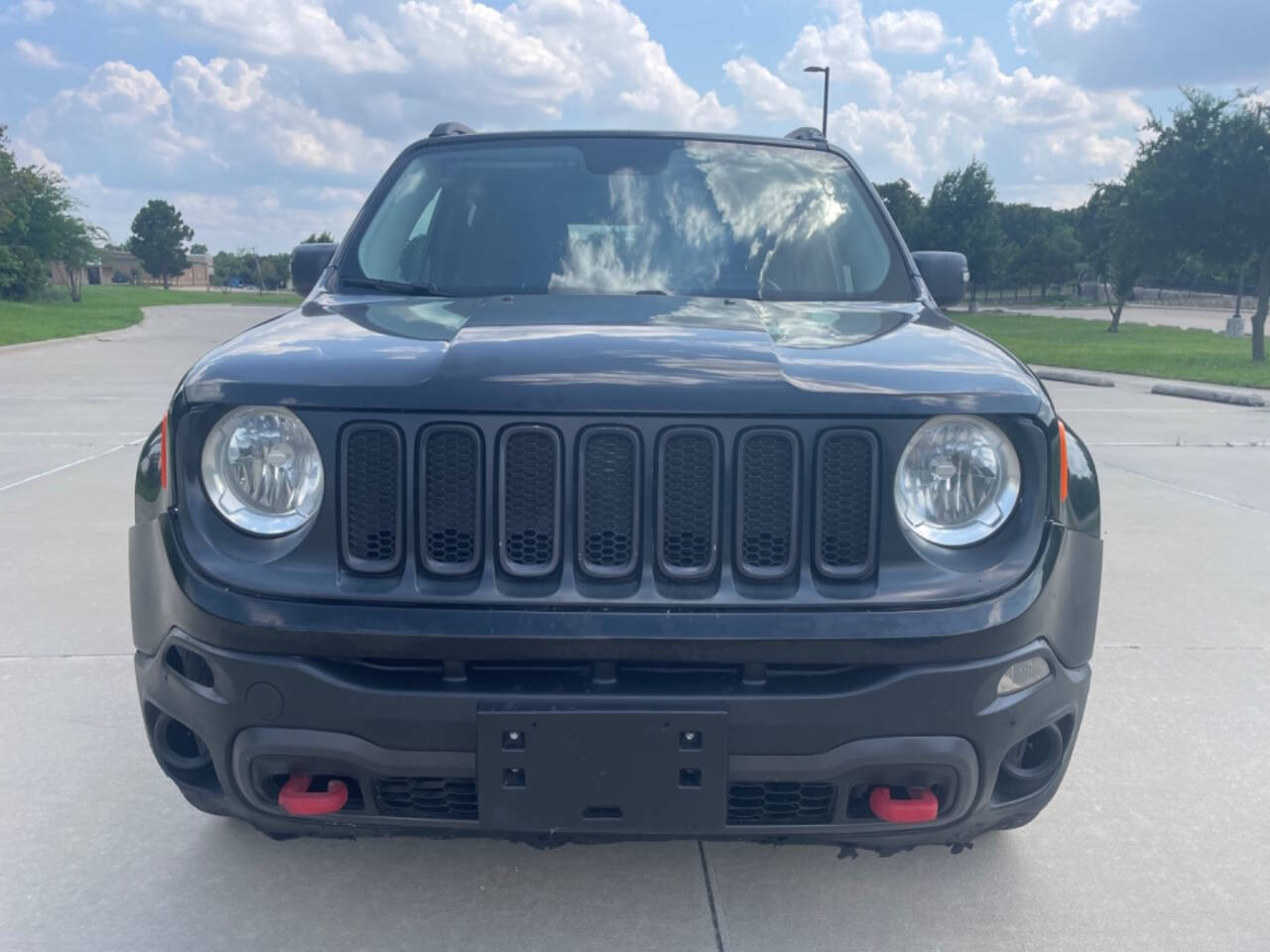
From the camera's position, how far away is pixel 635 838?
92.5 inches

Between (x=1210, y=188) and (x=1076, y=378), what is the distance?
689cm

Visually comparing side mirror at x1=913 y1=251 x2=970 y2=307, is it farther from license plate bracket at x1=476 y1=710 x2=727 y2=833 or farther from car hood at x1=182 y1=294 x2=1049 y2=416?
license plate bracket at x1=476 y1=710 x2=727 y2=833

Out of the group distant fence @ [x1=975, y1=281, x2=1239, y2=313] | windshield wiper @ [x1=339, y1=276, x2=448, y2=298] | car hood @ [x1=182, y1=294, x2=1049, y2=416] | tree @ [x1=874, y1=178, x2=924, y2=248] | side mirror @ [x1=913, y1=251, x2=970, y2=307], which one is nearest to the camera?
car hood @ [x1=182, y1=294, x2=1049, y2=416]

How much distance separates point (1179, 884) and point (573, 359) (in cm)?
195

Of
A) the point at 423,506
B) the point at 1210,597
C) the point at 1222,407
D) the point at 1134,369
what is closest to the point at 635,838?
the point at 423,506

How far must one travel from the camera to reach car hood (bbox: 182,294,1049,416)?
7.43 ft

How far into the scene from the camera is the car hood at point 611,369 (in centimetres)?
226

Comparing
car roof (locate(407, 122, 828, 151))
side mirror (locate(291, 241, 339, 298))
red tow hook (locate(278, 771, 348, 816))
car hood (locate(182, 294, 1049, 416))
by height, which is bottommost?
red tow hook (locate(278, 771, 348, 816))

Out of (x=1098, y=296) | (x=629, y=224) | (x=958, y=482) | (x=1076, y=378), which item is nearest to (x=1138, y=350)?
(x=1076, y=378)

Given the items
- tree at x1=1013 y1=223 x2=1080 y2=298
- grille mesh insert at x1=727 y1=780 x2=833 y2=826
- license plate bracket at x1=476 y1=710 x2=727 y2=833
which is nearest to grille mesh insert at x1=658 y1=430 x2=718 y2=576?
license plate bracket at x1=476 y1=710 x2=727 y2=833

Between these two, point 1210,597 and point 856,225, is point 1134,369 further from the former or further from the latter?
point 856,225

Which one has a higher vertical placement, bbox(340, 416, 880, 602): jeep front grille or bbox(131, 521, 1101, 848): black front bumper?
bbox(340, 416, 880, 602): jeep front grille

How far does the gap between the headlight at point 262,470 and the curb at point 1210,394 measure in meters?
14.8

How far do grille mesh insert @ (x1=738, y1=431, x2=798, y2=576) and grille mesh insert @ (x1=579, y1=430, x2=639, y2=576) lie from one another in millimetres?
208
